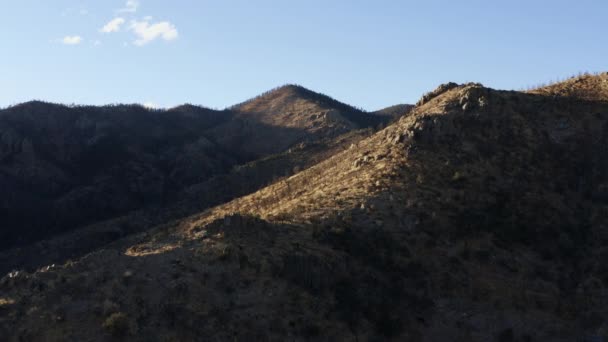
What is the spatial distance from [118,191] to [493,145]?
62254mm

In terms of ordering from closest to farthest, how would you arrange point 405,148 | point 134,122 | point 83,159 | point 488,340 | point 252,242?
point 488,340 → point 252,242 → point 405,148 → point 83,159 → point 134,122

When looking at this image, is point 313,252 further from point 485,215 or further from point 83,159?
point 83,159

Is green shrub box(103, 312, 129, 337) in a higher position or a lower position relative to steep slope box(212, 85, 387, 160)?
lower

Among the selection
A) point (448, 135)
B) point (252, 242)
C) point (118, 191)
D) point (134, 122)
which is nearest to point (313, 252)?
point (252, 242)

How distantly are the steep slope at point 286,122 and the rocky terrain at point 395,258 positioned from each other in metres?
62.3

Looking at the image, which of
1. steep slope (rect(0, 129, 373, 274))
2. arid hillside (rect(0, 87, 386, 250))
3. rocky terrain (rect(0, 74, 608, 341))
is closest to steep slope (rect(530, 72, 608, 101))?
rocky terrain (rect(0, 74, 608, 341))

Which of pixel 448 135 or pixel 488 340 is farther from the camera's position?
pixel 448 135

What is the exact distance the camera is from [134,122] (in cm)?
12600

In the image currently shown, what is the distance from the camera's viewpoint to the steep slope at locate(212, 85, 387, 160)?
359 feet

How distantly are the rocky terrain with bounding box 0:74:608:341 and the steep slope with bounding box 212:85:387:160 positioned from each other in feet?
204

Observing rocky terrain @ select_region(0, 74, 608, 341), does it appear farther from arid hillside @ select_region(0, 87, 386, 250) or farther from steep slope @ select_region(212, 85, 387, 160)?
steep slope @ select_region(212, 85, 387, 160)

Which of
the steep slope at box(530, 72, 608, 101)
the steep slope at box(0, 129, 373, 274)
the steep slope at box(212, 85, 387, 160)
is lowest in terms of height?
the steep slope at box(0, 129, 373, 274)

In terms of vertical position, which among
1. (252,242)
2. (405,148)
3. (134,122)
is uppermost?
(134,122)

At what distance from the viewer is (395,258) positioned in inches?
1159
